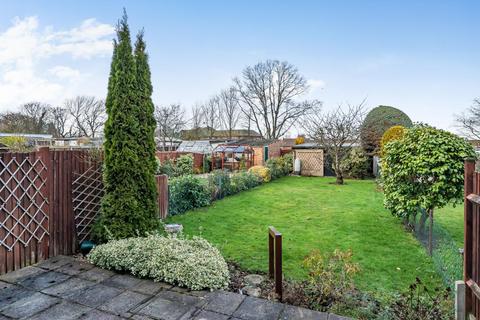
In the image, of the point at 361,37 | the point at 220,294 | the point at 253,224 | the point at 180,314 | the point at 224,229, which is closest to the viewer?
the point at 180,314

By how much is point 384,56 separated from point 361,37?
1.48 m

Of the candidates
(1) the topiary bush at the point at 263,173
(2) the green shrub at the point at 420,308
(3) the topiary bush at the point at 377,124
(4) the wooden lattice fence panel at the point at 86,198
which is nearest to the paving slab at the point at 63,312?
(4) the wooden lattice fence panel at the point at 86,198

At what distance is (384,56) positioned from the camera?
429 inches

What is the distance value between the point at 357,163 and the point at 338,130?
2.40 m

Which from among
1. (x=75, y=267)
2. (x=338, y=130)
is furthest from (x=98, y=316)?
(x=338, y=130)

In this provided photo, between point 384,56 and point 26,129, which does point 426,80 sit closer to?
point 384,56

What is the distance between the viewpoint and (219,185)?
9.84m

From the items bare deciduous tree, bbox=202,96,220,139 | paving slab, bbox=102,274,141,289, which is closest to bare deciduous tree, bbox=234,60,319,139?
bare deciduous tree, bbox=202,96,220,139

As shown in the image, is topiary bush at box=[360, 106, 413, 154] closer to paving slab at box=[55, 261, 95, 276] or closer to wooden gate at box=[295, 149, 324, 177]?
wooden gate at box=[295, 149, 324, 177]

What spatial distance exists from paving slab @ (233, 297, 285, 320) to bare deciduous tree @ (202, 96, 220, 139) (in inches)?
1285

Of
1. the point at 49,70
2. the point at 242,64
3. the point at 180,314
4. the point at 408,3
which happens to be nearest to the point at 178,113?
the point at 242,64

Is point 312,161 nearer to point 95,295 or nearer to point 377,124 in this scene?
point 377,124

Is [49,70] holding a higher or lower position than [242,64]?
lower

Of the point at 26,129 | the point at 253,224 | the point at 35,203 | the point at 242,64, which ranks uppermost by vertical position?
the point at 242,64
